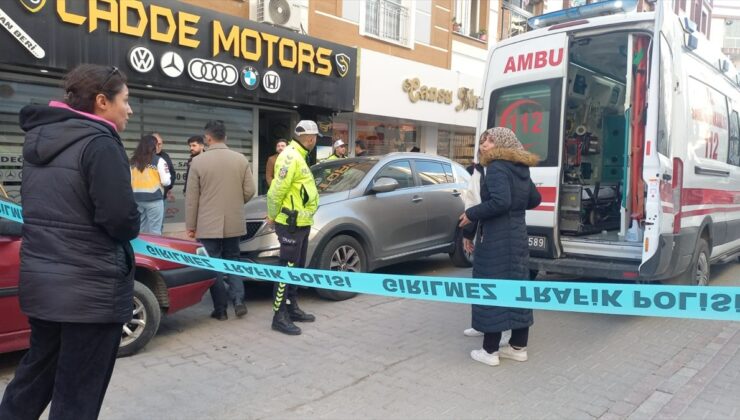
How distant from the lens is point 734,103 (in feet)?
22.2

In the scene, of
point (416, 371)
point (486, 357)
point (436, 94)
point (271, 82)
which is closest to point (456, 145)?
point (436, 94)

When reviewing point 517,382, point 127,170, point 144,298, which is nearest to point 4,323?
point 144,298

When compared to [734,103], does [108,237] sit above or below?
below

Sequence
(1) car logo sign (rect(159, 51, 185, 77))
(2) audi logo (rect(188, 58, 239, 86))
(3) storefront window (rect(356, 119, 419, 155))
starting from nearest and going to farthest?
(1) car logo sign (rect(159, 51, 185, 77))
(2) audi logo (rect(188, 58, 239, 86))
(3) storefront window (rect(356, 119, 419, 155))

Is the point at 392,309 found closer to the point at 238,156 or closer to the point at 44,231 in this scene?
the point at 238,156

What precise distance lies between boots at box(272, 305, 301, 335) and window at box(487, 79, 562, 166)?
117 inches

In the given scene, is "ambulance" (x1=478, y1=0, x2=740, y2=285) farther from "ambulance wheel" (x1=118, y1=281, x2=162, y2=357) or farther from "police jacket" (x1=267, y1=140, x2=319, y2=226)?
"ambulance wheel" (x1=118, y1=281, x2=162, y2=357)

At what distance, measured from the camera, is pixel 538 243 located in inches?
217

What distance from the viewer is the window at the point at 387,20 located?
12.3m

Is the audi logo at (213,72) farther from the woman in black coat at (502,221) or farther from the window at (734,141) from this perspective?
the window at (734,141)

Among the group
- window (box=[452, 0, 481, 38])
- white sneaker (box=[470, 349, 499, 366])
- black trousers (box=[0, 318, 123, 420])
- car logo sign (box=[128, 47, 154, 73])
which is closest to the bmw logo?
car logo sign (box=[128, 47, 154, 73])

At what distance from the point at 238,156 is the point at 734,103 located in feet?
19.8

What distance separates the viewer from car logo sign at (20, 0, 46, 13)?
6623 millimetres

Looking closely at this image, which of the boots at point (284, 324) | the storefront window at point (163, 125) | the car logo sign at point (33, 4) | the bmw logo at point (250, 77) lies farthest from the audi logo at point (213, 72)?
A: the boots at point (284, 324)
